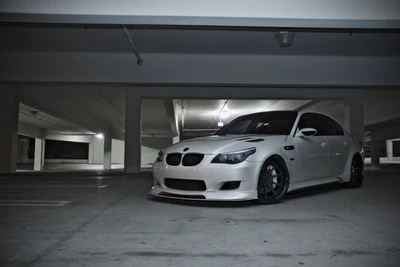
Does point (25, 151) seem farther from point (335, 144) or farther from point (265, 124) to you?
point (335, 144)

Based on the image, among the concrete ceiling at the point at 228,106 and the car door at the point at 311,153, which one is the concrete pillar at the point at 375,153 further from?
the car door at the point at 311,153

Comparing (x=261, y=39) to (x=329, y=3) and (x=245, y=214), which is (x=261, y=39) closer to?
(x=329, y=3)

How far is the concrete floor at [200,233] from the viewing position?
6.57 ft

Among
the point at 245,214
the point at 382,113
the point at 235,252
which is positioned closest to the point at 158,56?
the point at 245,214

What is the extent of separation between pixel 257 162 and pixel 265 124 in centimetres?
116

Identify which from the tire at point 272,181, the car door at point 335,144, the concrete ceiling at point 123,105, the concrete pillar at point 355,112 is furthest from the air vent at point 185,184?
the concrete pillar at point 355,112

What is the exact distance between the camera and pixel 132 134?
989cm

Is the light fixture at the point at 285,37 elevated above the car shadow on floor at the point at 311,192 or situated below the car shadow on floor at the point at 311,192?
above

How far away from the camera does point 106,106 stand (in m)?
16.8

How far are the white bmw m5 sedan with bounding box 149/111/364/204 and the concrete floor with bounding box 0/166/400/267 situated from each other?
0.22 m

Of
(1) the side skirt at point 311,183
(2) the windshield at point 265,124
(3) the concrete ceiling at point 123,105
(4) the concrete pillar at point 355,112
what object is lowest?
(1) the side skirt at point 311,183

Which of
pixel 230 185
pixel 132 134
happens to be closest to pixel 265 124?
pixel 230 185

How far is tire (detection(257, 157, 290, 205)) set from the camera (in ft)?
12.5

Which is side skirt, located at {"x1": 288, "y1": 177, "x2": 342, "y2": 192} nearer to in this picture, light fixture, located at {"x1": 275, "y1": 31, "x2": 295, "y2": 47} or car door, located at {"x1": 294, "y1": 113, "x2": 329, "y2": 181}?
car door, located at {"x1": 294, "y1": 113, "x2": 329, "y2": 181}
